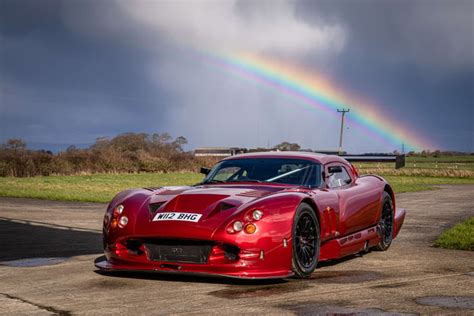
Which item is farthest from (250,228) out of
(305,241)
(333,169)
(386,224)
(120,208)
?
(386,224)

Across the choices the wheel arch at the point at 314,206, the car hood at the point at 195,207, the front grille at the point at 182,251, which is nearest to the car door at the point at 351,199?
the wheel arch at the point at 314,206

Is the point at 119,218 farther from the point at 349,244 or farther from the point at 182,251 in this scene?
the point at 349,244

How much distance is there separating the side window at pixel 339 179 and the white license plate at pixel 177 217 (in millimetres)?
→ 2382

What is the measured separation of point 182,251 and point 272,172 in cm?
205

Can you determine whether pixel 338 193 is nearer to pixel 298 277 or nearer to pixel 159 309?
pixel 298 277

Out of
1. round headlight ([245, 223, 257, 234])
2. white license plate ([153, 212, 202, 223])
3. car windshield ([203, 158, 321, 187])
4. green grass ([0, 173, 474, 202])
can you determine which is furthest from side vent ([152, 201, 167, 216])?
green grass ([0, 173, 474, 202])

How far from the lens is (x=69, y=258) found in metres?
8.93

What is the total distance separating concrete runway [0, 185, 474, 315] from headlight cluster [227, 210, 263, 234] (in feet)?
1.82

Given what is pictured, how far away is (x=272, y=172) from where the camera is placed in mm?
8555

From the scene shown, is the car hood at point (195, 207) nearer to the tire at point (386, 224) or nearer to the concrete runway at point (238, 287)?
the concrete runway at point (238, 287)

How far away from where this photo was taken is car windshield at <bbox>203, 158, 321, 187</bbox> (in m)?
8.48

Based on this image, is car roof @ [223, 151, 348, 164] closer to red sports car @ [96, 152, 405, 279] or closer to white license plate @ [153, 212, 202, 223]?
red sports car @ [96, 152, 405, 279]

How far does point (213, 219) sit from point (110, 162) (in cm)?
4677

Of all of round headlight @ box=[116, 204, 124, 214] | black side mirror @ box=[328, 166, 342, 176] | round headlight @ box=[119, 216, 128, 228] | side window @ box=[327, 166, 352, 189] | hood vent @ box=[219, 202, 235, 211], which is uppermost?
black side mirror @ box=[328, 166, 342, 176]
